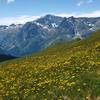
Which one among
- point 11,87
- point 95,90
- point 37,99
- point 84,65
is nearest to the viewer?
point 95,90

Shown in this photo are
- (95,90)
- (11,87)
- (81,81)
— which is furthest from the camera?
(11,87)

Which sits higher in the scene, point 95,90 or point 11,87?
point 95,90

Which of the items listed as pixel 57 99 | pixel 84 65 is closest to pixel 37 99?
pixel 57 99

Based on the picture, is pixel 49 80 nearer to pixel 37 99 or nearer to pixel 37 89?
pixel 37 89

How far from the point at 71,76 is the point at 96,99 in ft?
23.0

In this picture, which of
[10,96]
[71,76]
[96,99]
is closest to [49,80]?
[71,76]

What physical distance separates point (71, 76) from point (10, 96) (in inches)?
180

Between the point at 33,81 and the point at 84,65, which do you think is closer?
the point at 33,81

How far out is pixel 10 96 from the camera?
21.4m

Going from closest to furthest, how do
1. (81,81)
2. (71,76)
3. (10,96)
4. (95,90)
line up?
(95,90)
(81,81)
(10,96)
(71,76)

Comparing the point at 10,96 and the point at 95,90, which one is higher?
the point at 95,90

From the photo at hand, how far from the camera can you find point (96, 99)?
15906 millimetres

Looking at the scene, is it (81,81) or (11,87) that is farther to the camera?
(11,87)

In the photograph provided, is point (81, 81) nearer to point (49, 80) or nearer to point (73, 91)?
point (73, 91)
